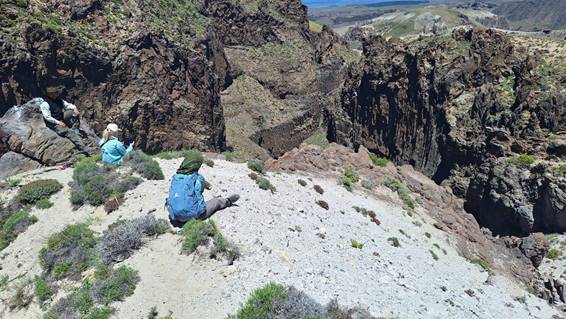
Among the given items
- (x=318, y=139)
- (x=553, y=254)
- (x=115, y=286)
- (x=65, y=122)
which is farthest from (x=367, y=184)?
(x=318, y=139)

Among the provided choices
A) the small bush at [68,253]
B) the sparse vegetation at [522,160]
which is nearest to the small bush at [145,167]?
the small bush at [68,253]

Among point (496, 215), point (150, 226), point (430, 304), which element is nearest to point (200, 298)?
A: point (150, 226)

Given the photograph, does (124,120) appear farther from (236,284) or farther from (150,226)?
(236,284)

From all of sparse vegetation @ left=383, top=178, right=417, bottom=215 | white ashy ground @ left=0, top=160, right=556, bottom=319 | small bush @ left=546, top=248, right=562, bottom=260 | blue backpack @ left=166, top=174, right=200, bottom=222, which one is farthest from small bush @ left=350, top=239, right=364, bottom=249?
small bush @ left=546, top=248, right=562, bottom=260

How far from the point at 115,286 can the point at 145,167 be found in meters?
7.30

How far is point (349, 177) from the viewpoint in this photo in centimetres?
3234

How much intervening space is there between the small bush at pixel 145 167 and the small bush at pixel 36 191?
9.49 ft

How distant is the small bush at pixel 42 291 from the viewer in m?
14.1

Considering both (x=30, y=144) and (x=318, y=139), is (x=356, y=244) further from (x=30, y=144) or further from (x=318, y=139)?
(x=318, y=139)

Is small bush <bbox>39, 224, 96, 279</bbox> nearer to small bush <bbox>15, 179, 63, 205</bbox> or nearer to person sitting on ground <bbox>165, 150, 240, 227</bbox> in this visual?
person sitting on ground <bbox>165, 150, 240, 227</bbox>

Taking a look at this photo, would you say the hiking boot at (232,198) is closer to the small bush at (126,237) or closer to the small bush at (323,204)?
the small bush at (126,237)

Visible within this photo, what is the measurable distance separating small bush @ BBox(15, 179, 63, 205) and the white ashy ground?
40 cm

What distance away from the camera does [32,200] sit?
62.3 ft

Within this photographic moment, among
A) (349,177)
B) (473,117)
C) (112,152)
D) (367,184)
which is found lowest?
(473,117)
